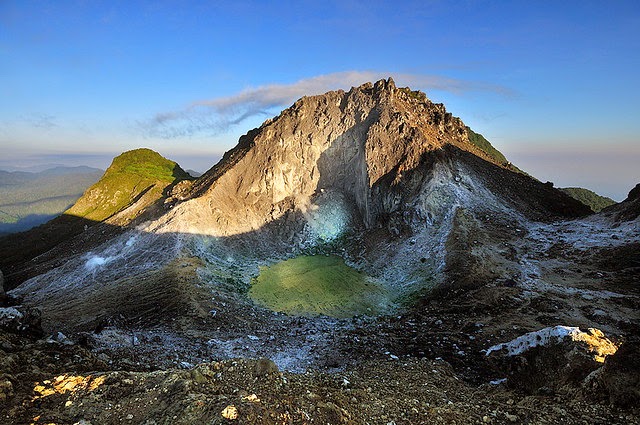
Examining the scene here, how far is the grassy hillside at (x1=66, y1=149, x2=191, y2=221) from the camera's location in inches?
2030

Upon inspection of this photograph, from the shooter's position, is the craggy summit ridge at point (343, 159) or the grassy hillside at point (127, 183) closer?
→ the craggy summit ridge at point (343, 159)

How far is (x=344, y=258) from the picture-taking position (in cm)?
3186

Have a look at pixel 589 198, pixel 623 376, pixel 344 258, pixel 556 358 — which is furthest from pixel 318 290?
pixel 589 198

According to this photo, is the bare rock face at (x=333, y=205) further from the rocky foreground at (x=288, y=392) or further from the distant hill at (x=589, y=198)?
the distant hill at (x=589, y=198)

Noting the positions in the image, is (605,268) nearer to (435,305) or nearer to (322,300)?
(435,305)

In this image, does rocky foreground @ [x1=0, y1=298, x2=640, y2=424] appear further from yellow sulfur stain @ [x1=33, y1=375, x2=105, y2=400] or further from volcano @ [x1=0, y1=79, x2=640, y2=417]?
volcano @ [x1=0, y1=79, x2=640, y2=417]

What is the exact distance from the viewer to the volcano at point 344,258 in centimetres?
1670

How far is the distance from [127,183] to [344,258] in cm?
4644

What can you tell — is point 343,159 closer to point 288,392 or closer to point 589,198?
point 288,392

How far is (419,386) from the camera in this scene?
1040cm

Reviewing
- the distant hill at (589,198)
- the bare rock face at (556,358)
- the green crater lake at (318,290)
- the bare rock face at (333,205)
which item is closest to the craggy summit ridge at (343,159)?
the bare rock face at (333,205)

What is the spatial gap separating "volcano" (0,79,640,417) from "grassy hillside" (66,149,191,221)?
387 centimetres

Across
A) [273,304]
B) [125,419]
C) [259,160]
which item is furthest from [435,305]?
[259,160]

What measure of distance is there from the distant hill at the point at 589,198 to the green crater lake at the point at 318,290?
177 ft
